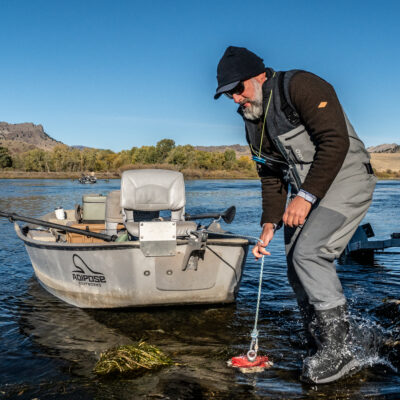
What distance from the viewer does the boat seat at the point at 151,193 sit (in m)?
7.11

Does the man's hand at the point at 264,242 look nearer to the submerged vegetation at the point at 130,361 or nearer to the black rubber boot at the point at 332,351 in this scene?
the black rubber boot at the point at 332,351

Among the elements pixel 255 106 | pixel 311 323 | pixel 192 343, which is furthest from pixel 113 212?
pixel 311 323

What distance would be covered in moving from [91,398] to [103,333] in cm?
198

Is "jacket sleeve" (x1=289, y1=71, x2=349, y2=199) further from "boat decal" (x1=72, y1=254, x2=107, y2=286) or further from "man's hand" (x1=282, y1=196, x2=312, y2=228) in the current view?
"boat decal" (x1=72, y1=254, x2=107, y2=286)

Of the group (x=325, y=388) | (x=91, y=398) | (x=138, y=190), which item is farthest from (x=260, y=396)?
(x=138, y=190)

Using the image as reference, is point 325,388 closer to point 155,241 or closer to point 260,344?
point 260,344

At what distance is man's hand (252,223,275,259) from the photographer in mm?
3631

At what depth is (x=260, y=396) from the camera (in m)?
3.66

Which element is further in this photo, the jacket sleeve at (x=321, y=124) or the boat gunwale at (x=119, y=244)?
the boat gunwale at (x=119, y=244)

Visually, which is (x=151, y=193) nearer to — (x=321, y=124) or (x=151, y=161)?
(x=321, y=124)

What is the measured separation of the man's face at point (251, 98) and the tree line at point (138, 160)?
4310 inches

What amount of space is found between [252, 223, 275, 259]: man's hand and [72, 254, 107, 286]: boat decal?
9.81ft

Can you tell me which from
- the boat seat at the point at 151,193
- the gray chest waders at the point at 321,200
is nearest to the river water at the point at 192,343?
the gray chest waders at the point at 321,200

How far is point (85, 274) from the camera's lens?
6.27 meters
